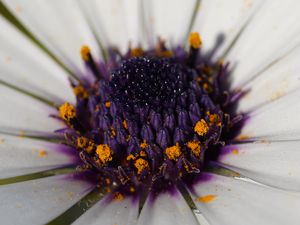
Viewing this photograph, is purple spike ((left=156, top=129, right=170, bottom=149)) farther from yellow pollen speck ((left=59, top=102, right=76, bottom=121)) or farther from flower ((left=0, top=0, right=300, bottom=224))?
yellow pollen speck ((left=59, top=102, right=76, bottom=121))

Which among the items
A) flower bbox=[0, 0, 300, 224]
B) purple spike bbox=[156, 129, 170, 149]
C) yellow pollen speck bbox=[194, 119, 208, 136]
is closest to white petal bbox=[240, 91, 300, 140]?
flower bbox=[0, 0, 300, 224]

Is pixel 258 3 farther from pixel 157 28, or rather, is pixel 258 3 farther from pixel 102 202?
pixel 102 202

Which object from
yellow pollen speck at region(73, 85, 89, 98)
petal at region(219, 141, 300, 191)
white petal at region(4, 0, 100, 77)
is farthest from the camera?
white petal at region(4, 0, 100, 77)

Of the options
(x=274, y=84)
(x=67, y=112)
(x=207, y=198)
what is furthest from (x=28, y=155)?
(x=274, y=84)

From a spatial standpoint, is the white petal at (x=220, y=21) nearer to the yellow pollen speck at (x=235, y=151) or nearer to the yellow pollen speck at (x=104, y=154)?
the yellow pollen speck at (x=235, y=151)

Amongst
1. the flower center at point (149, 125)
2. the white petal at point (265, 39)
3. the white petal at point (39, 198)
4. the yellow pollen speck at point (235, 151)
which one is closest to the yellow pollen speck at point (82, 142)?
the flower center at point (149, 125)
